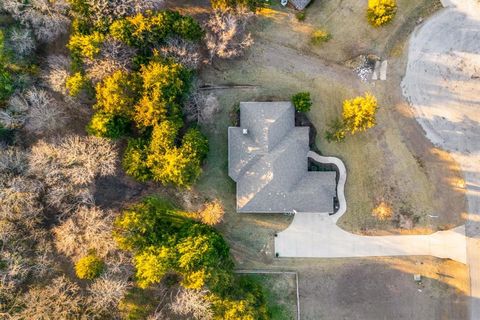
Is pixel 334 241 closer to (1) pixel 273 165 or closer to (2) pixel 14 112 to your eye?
(1) pixel 273 165

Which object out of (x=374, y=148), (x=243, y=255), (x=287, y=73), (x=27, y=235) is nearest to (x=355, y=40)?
(x=287, y=73)

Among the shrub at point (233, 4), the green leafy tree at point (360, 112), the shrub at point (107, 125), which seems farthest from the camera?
the shrub at point (233, 4)

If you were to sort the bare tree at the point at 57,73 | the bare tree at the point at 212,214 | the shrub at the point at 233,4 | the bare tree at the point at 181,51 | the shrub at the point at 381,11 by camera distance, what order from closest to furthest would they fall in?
1. the bare tree at the point at 57,73
2. the bare tree at the point at 181,51
3. the shrub at the point at 233,4
4. the shrub at the point at 381,11
5. the bare tree at the point at 212,214

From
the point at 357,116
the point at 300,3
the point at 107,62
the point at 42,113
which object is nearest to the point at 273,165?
the point at 357,116

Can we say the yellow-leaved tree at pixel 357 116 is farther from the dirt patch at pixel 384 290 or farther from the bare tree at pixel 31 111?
the bare tree at pixel 31 111

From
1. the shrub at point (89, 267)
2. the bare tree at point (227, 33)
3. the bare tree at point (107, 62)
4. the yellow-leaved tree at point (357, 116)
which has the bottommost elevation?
the shrub at point (89, 267)

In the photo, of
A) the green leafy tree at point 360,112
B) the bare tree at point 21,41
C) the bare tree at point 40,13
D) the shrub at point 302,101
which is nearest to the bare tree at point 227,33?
the shrub at point 302,101

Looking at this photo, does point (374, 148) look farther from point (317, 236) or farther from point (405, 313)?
point (405, 313)

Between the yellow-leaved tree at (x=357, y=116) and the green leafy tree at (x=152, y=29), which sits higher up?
the green leafy tree at (x=152, y=29)
